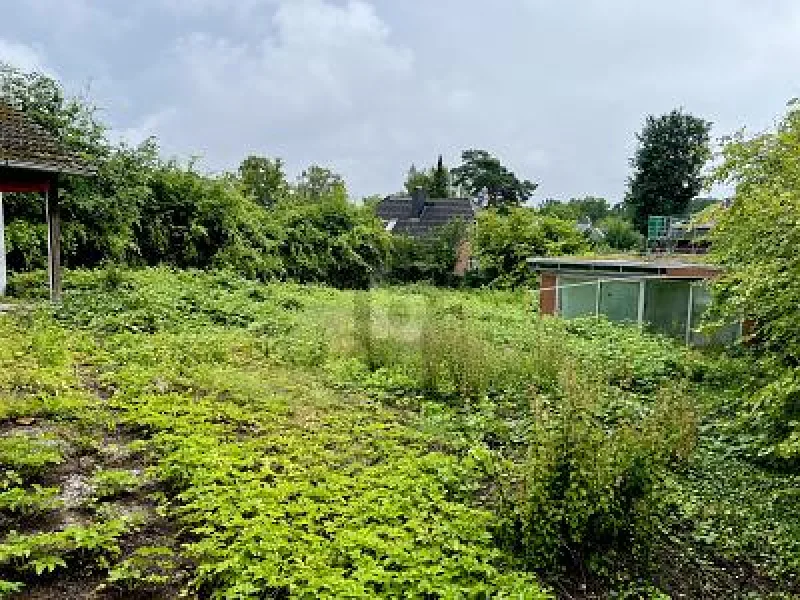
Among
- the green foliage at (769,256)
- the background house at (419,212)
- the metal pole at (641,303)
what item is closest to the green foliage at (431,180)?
the background house at (419,212)

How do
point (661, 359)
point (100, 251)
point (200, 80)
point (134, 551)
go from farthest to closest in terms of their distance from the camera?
point (100, 251), point (200, 80), point (661, 359), point (134, 551)

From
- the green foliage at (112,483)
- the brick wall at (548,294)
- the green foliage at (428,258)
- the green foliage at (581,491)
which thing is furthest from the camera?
the green foliage at (428,258)

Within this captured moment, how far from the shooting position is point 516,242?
90.1ft

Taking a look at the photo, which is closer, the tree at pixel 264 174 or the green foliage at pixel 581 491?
the green foliage at pixel 581 491

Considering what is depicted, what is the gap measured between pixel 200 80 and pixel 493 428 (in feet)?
37.6

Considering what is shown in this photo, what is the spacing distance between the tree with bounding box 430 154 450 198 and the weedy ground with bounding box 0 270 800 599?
146ft

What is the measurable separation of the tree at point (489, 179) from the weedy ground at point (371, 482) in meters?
60.8

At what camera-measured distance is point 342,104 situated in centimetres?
2367

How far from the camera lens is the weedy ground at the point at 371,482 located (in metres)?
3.51

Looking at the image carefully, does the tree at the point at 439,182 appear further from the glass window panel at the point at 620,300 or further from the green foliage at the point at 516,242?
the glass window panel at the point at 620,300

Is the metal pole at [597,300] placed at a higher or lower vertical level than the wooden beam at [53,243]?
lower

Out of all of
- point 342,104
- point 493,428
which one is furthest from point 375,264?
point 493,428

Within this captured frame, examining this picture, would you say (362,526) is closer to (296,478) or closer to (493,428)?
(296,478)

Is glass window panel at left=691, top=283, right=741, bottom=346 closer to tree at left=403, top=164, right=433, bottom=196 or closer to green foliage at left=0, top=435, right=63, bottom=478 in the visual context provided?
green foliage at left=0, top=435, right=63, bottom=478
